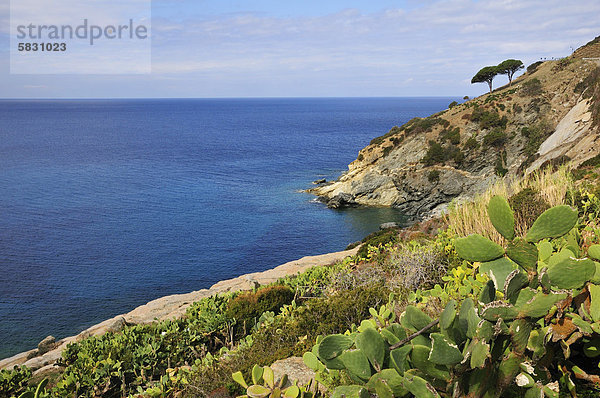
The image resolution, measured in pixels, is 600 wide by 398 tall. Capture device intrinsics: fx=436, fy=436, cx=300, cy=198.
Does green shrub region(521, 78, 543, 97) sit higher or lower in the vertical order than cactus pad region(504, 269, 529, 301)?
higher

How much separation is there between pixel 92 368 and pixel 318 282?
5.55 metres

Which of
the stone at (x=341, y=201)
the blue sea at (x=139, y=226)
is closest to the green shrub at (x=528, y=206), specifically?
the blue sea at (x=139, y=226)

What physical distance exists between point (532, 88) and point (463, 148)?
1299cm

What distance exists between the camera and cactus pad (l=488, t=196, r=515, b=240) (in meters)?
2.52

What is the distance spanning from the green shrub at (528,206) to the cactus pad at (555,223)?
6.91 meters

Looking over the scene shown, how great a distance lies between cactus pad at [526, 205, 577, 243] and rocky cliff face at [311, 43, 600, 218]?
4871 cm

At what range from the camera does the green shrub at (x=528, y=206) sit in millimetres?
9163

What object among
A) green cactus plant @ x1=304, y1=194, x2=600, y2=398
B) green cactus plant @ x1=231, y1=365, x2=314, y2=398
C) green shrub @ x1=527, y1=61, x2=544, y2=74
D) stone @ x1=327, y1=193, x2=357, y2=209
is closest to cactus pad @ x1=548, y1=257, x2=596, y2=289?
green cactus plant @ x1=304, y1=194, x2=600, y2=398

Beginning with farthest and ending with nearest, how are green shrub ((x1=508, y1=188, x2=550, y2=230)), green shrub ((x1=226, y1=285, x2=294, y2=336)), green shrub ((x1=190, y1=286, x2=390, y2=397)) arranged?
green shrub ((x1=226, y1=285, x2=294, y2=336)) → green shrub ((x1=508, y1=188, x2=550, y2=230)) → green shrub ((x1=190, y1=286, x2=390, y2=397))

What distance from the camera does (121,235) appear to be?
4550cm

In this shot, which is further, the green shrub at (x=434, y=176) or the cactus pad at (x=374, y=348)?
the green shrub at (x=434, y=176)

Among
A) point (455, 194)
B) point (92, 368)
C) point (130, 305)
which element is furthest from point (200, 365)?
point (455, 194)

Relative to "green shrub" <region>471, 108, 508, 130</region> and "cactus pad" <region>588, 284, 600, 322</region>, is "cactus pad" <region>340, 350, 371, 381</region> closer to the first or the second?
"cactus pad" <region>588, 284, 600, 322</region>

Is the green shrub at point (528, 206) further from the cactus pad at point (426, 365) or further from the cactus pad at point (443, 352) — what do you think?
the cactus pad at point (443, 352)
